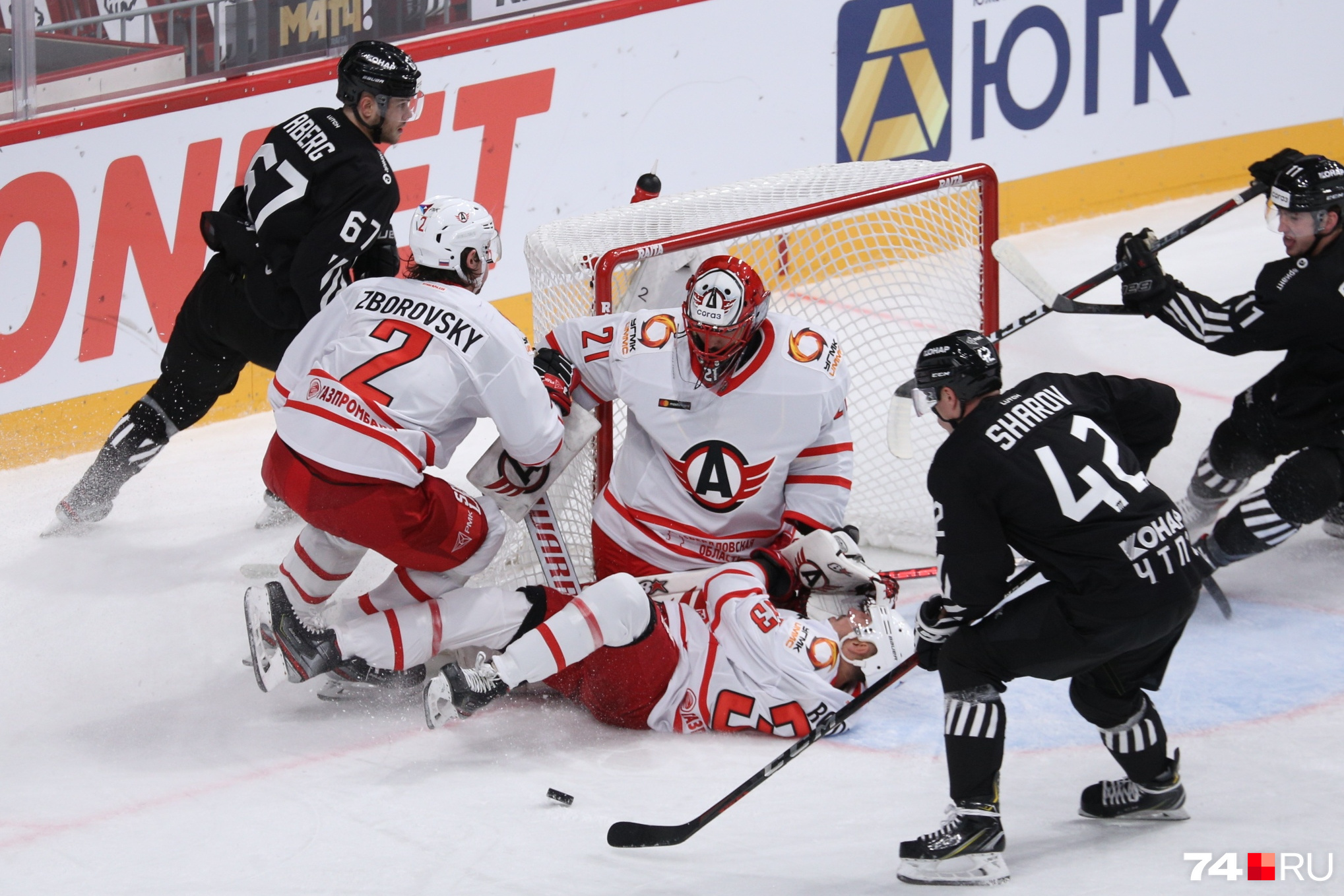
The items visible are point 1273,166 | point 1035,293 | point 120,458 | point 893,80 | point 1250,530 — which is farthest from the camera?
point 893,80

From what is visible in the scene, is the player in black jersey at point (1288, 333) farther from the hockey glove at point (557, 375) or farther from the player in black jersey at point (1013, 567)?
the hockey glove at point (557, 375)

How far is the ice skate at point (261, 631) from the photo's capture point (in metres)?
3.19

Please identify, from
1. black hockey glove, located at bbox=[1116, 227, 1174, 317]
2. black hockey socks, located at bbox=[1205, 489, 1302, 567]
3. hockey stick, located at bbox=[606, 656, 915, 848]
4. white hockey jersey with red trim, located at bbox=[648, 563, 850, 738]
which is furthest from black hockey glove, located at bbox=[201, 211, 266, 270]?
black hockey socks, located at bbox=[1205, 489, 1302, 567]

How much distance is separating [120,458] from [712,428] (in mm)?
1913

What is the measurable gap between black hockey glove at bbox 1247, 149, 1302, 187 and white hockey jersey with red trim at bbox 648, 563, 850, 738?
176 cm

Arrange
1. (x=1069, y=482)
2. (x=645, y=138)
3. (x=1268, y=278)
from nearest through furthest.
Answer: (x=1069, y=482), (x=1268, y=278), (x=645, y=138)

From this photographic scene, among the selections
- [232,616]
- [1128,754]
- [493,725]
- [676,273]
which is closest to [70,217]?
[232,616]

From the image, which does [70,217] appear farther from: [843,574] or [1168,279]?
[1168,279]

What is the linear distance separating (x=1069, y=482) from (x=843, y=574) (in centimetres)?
97

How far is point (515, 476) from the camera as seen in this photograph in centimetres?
338

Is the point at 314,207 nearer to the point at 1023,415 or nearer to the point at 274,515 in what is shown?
the point at 274,515

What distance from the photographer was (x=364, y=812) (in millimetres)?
2863

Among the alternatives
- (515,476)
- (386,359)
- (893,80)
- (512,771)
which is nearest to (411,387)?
(386,359)

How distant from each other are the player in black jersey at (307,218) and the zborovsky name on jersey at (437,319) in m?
0.64
